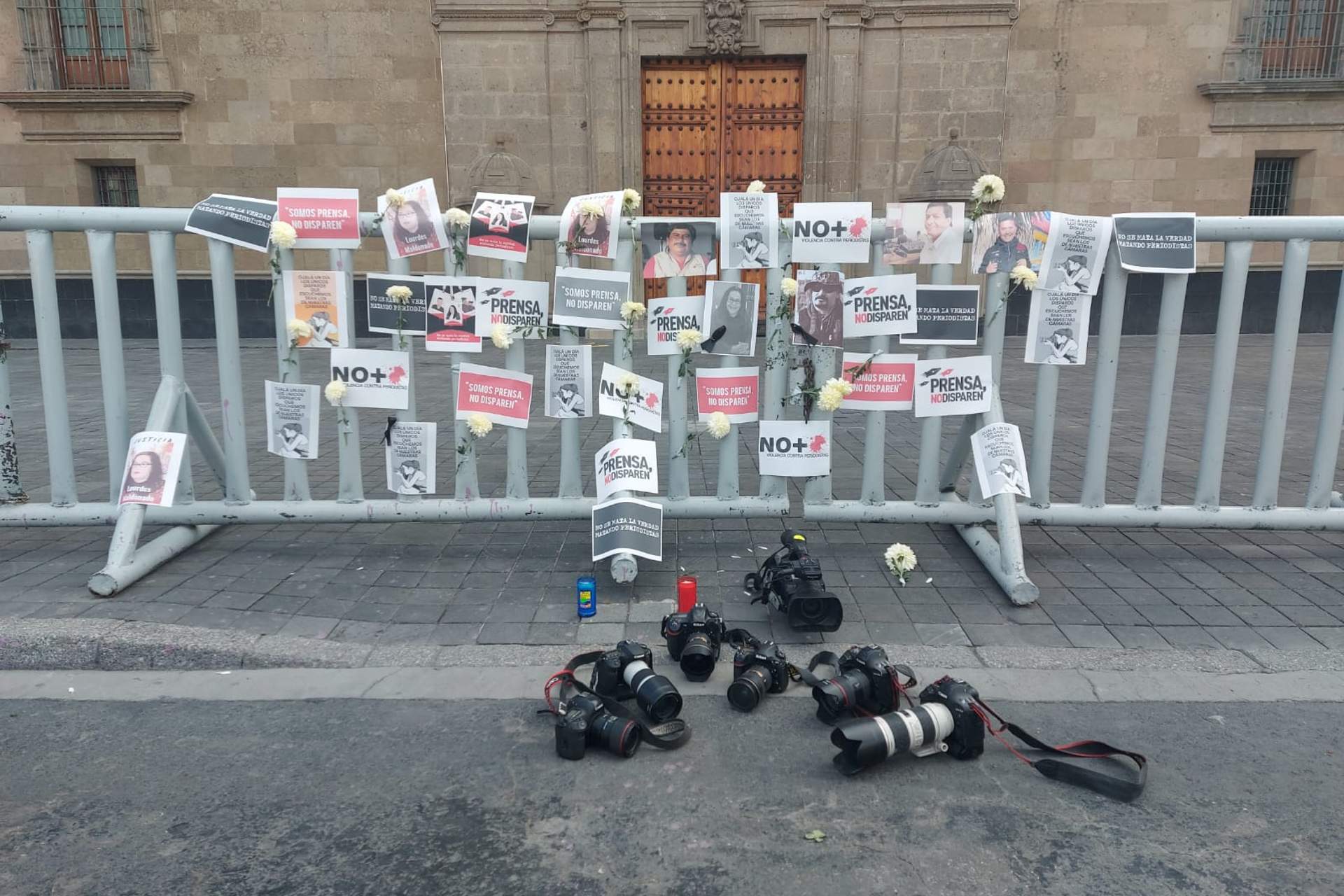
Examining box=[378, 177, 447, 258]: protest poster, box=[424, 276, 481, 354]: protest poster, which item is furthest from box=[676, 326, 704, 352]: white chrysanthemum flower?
box=[378, 177, 447, 258]: protest poster

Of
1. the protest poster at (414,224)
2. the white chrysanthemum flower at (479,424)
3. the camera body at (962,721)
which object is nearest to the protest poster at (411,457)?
the white chrysanthemum flower at (479,424)

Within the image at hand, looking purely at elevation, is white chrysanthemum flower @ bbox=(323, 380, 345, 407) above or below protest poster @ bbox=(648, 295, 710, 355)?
below

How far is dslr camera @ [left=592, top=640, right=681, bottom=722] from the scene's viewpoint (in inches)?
117

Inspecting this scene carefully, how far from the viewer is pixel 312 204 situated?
423cm

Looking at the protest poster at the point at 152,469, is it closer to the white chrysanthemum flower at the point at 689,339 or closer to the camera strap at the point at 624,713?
the camera strap at the point at 624,713

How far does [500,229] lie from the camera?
13.9 feet

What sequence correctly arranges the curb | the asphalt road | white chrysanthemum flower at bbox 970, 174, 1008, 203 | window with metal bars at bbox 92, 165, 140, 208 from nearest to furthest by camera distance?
the asphalt road → the curb → white chrysanthemum flower at bbox 970, 174, 1008, 203 → window with metal bars at bbox 92, 165, 140, 208

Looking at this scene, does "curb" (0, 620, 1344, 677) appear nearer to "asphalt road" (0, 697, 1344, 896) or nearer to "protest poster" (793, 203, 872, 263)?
"asphalt road" (0, 697, 1344, 896)

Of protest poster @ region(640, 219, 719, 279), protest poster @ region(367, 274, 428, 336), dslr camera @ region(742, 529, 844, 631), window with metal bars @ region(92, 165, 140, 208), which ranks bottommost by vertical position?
dslr camera @ region(742, 529, 844, 631)

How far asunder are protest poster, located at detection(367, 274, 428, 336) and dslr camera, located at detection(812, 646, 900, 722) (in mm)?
2583

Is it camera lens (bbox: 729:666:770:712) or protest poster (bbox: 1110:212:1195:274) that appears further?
protest poster (bbox: 1110:212:1195:274)

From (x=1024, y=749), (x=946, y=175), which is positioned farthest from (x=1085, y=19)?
(x=1024, y=749)

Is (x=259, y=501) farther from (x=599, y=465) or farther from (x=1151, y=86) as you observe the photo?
(x=1151, y=86)

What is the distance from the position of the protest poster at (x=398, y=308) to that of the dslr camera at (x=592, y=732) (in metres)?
2.20
